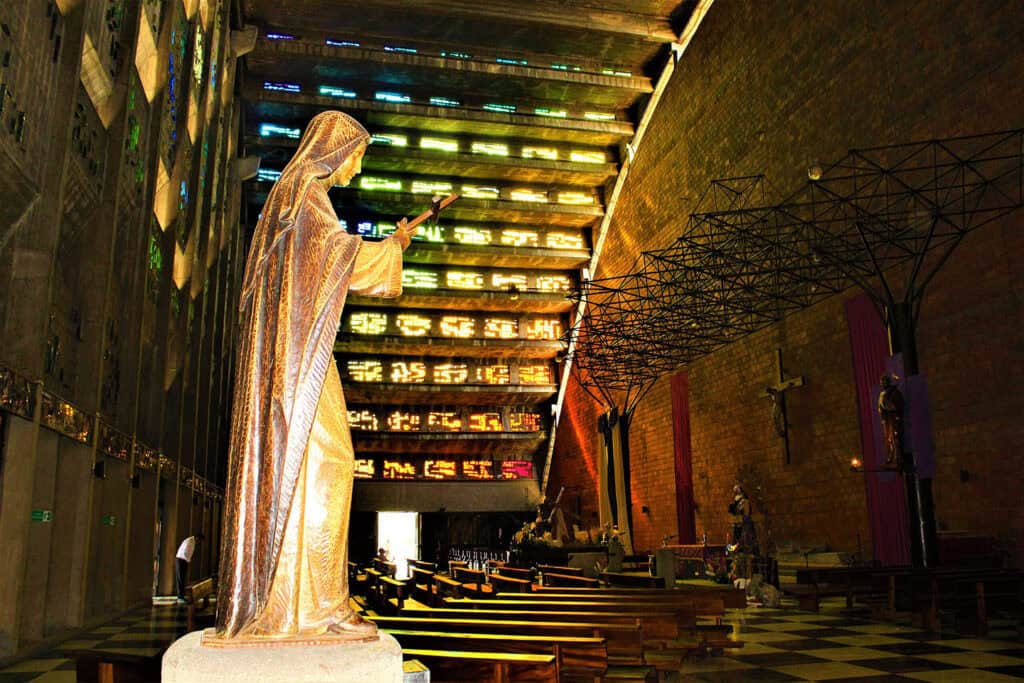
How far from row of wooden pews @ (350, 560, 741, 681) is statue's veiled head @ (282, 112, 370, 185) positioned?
1.76 m

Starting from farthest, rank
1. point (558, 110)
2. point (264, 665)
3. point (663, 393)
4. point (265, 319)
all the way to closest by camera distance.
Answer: point (558, 110) → point (663, 393) → point (265, 319) → point (264, 665)

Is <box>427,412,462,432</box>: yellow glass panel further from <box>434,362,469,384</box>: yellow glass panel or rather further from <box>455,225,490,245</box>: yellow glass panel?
<box>455,225,490,245</box>: yellow glass panel

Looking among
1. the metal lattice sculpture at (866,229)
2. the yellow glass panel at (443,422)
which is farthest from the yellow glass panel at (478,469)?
the metal lattice sculpture at (866,229)

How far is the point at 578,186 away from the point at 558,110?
2.91m

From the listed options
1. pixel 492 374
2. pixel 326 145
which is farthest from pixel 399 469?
Answer: pixel 326 145

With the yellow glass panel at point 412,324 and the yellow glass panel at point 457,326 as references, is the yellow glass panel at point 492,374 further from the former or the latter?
the yellow glass panel at point 412,324

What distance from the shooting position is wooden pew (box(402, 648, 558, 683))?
2.72 m

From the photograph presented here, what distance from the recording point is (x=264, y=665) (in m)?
2.00

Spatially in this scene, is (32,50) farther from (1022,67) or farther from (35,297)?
(1022,67)

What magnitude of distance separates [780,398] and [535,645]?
41.2ft

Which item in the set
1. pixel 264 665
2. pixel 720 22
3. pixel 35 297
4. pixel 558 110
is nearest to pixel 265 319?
pixel 264 665

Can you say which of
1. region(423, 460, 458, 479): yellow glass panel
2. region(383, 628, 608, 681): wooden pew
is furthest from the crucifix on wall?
region(423, 460, 458, 479): yellow glass panel

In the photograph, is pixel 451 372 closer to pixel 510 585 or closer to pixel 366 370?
pixel 366 370

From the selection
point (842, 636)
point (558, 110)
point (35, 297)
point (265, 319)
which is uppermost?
point (558, 110)
